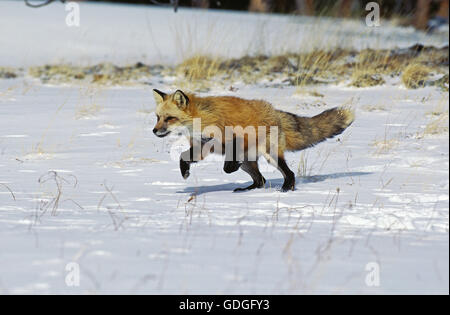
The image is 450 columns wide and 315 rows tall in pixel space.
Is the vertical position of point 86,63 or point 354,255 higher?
point 86,63

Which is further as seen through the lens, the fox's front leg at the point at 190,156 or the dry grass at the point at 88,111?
the dry grass at the point at 88,111

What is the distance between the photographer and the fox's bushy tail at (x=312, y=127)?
258 inches

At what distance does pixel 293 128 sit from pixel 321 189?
736mm

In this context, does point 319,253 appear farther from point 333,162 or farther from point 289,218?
point 333,162

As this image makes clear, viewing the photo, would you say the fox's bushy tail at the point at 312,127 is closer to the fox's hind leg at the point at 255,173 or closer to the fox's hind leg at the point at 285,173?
the fox's hind leg at the point at 285,173

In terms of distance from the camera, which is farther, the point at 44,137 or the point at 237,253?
the point at 44,137

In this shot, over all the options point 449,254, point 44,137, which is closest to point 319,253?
point 449,254

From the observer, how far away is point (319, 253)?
3.84 meters

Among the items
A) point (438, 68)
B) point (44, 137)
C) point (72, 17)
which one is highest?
point (72, 17)

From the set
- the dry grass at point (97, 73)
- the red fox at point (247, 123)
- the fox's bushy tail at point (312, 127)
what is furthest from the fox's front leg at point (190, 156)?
the dry grass at point (97, 73)

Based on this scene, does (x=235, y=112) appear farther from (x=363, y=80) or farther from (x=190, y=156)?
(x=363, y=80)

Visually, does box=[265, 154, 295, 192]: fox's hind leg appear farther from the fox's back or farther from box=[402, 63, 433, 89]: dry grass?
box=[402, 63, 433, 89]: dry grass
